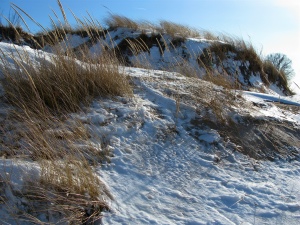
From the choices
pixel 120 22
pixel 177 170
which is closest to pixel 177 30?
pixel 120 22

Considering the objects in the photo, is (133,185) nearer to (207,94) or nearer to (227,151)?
(227,151)

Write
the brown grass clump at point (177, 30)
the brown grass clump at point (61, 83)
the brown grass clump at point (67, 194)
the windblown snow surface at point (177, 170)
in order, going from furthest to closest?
the brown grass clump at point (177, 30) < the brown grass clump at point (61, 83) < the windblown snow surface at point (177, 170) < the brown grass clump at point (67, 194)

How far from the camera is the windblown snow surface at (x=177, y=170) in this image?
5.53 feet

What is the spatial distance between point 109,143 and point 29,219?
823mm

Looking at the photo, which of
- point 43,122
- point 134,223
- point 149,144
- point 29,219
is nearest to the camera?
point 29,219

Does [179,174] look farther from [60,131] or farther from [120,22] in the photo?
[120,22]

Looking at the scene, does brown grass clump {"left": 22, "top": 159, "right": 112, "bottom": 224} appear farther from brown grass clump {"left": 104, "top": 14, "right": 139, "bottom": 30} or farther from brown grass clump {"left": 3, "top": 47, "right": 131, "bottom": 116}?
brown grass clump {"left": 104, "top": 14, "right": 139, "bottom": 30}

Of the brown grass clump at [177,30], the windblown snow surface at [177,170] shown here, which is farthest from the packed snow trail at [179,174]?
the brown grass clump at [177,30]

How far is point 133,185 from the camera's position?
183 cm

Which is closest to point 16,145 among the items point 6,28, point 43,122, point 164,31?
point 43,122

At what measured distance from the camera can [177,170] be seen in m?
2.05

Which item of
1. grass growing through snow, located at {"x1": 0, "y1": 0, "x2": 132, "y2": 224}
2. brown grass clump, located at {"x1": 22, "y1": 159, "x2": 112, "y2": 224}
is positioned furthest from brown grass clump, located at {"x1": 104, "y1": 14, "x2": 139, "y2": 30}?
brown grass clump, located at {"x1": 22, "y1": 159, "x2": 112, "y2": 224}

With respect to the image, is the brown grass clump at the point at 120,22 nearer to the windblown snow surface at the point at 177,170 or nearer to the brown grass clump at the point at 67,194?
the windblown snow surface at the point at 177,170

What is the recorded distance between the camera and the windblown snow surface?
1685mm
